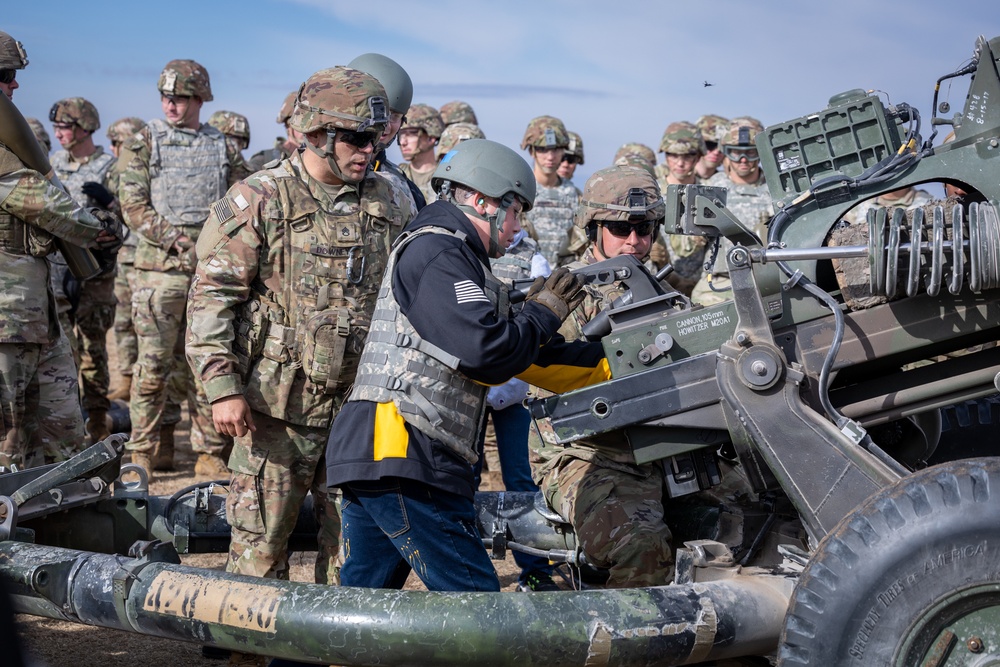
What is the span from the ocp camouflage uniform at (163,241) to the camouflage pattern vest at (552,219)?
105 inches

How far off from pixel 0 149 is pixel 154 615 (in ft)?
10.5

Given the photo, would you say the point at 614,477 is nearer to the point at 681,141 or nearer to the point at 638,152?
the point at 681,141

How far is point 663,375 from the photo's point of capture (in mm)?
3777

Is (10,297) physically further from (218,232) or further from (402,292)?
(402,292)

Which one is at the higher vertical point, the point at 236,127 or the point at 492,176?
the point at 236,127

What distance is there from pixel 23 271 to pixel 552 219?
16.6ft

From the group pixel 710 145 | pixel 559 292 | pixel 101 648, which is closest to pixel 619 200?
pixel 559 292

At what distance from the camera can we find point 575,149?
1110cm

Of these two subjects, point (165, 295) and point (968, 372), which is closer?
point (968, 372)

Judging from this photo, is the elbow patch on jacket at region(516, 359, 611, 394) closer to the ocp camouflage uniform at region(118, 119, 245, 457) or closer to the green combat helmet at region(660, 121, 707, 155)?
the ocp camouflage uniform at region(118, 119, 245, 457)

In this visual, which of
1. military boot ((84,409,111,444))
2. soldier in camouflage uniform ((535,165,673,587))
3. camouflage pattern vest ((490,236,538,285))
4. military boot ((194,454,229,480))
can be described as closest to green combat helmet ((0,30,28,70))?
camouflage pattern vest ((490,236,538,285))

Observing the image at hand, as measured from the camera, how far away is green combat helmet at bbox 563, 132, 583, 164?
10.9 m

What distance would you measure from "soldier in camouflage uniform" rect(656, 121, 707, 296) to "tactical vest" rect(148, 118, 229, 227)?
357cm

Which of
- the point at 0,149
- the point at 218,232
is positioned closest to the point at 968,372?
the point at 218,232
